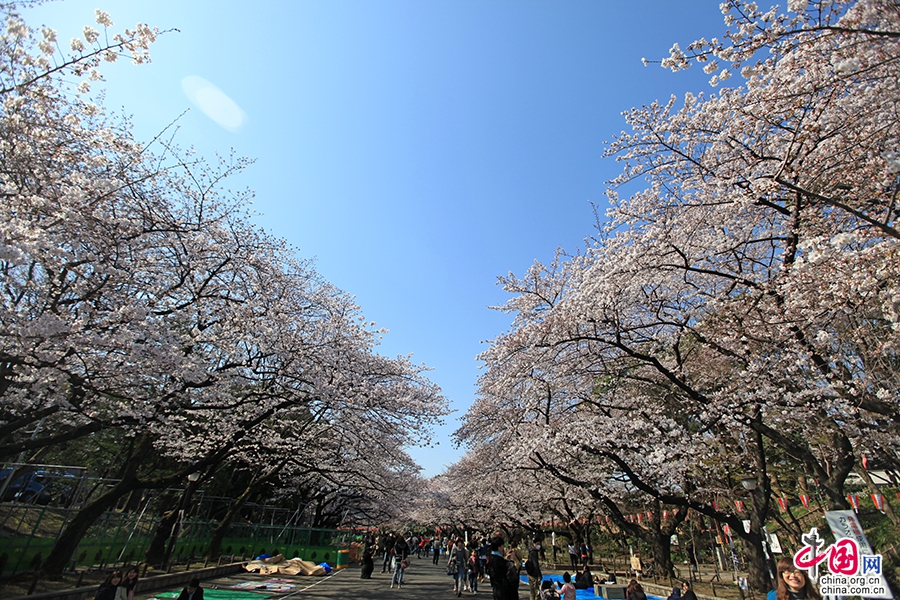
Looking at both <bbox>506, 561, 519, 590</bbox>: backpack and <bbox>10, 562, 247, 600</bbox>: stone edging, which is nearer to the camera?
<bbox>506, 561, 519, 590</bbox>: backpack

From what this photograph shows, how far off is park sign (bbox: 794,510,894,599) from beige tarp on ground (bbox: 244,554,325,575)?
1818cm

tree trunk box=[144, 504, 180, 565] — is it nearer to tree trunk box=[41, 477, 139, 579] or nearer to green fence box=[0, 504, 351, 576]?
green fence box=[0, 504, 351, 576]

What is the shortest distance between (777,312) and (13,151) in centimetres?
1297

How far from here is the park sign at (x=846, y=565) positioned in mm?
5820

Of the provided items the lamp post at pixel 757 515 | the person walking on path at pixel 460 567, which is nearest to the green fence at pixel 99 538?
the person walking on path at pixel 460 567

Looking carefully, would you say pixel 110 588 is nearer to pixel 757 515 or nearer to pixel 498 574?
pixel 498 574

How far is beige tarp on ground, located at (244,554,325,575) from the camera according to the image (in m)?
17.8

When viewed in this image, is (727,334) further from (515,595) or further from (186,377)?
(186,377)

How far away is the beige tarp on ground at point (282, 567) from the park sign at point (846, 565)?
1818 centimetres

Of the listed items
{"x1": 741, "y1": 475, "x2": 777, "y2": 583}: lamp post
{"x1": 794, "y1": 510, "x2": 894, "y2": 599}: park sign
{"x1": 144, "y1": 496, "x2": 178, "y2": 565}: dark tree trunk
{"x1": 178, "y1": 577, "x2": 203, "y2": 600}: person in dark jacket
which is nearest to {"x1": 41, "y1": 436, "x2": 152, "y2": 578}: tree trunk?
{"x1": 144, "y1": 496, "x2": 178, "y2": 565}: dark tree trunk

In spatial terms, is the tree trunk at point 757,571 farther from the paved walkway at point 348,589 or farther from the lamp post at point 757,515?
the paved walkway at point 348,589

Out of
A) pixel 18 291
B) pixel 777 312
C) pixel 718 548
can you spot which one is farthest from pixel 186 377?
pixel 718 548

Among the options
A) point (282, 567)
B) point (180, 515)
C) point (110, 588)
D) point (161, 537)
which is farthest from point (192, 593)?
point (282, 567)

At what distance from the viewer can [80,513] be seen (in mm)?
11219
